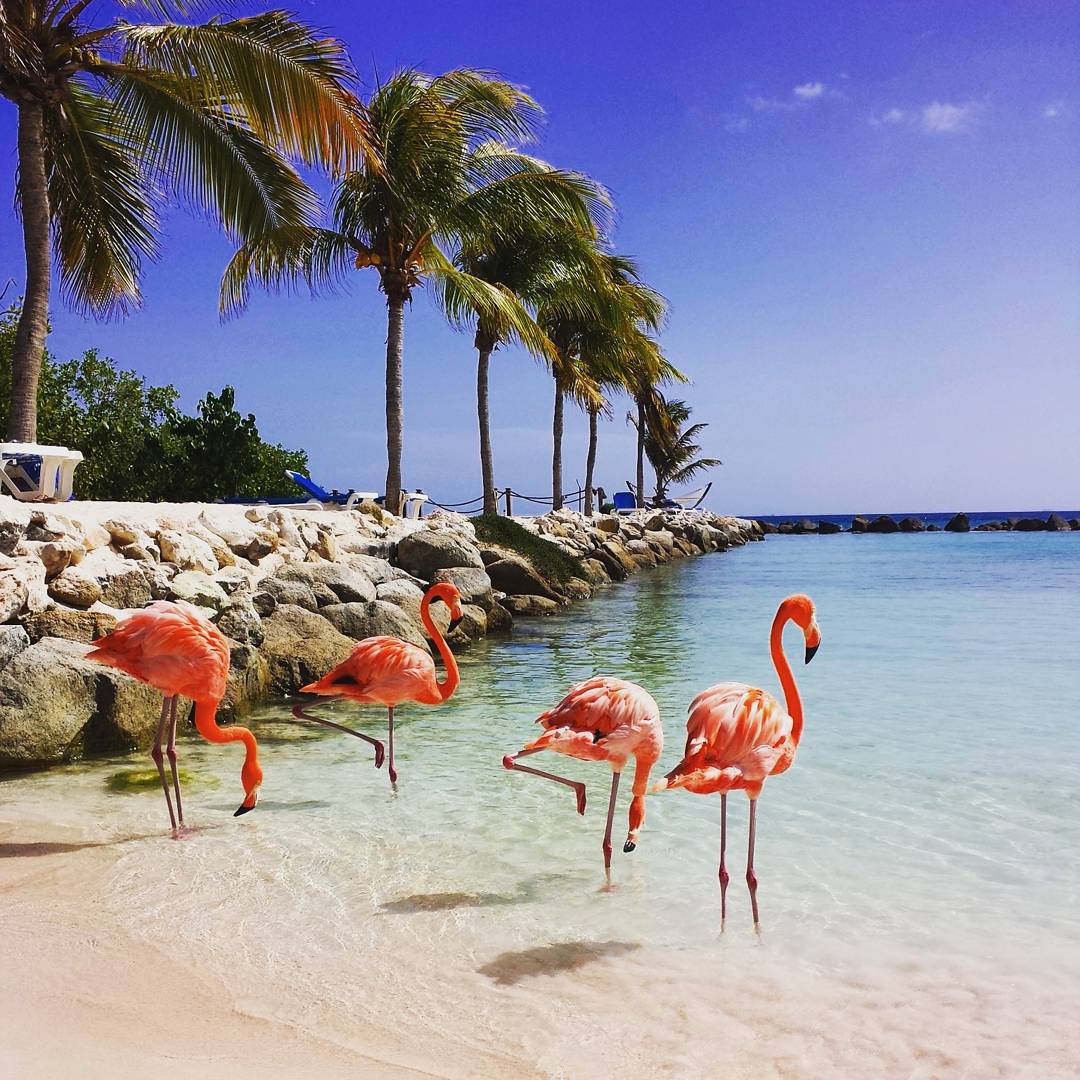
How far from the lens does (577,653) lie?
13.2 metres

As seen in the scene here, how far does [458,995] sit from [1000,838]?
370 cm

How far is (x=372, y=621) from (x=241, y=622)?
1.93m

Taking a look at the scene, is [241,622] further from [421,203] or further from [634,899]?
[421,203]

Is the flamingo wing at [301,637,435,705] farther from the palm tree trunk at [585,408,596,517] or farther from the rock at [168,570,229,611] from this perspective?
the palm tree trunk at [585,408,596,517]

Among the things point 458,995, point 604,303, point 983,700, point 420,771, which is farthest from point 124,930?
point 604,303

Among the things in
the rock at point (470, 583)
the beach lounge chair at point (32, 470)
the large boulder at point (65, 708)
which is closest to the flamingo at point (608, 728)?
the large boulder at point (65, 708)

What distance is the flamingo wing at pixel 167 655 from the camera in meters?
5.18

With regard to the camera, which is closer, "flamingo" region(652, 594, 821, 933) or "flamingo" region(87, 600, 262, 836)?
"flamingo" region(652, 594, 821, 933)

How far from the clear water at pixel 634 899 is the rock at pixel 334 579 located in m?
2.84

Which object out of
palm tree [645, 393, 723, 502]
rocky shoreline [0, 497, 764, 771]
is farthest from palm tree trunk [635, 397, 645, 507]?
rocky shoreline [0, 497, 764, 771]

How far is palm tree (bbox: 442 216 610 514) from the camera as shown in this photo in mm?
20359

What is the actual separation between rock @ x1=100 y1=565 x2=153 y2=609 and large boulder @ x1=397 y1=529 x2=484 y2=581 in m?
6.10

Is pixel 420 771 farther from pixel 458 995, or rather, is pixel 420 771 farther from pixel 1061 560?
pixel 1061 560

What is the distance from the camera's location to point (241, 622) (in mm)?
9516
